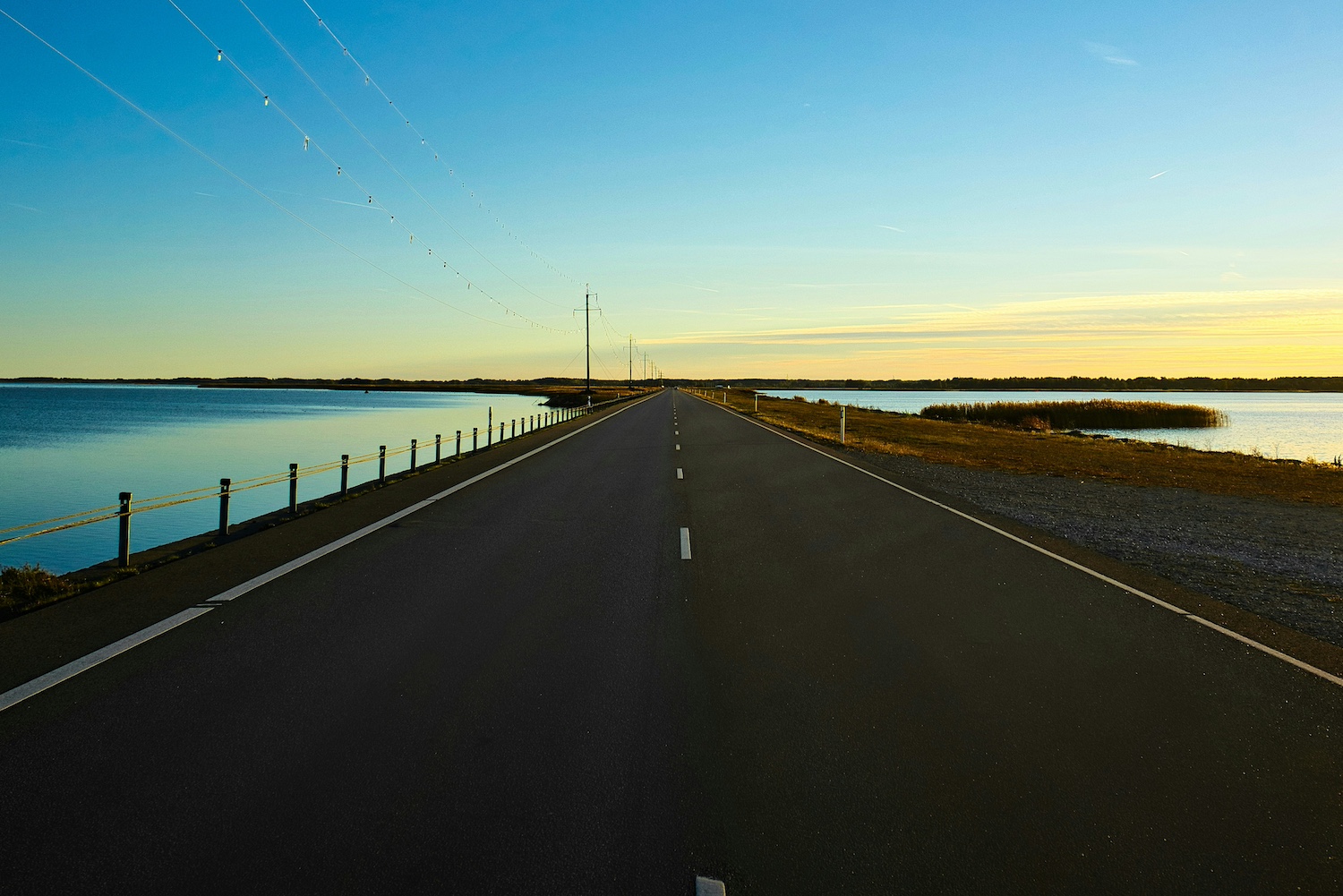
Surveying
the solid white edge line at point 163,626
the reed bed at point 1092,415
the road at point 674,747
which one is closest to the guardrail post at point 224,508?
the solid white edge line at point 163,626

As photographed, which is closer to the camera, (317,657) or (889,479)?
(317,657)

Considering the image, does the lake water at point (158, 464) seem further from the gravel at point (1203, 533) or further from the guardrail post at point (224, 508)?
the gravel at point (1203, 533)

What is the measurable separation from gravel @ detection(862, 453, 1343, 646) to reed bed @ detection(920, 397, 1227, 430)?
127 feet

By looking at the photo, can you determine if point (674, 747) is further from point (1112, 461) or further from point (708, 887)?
point (1112, 461)

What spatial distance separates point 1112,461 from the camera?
2633 centimetres

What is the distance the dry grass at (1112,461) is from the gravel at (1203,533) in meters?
1.81

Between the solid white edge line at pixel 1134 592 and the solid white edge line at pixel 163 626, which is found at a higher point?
the solid white edge line at pixel 163 626

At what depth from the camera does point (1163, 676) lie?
605cm

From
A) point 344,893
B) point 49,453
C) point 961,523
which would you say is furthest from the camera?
point 49,453

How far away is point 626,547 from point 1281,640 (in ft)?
22.4

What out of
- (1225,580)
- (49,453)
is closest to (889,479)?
(1225,580)

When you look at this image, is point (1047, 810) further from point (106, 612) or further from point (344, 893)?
point (106, 612)

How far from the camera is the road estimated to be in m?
3.50

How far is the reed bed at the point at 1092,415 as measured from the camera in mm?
58750
